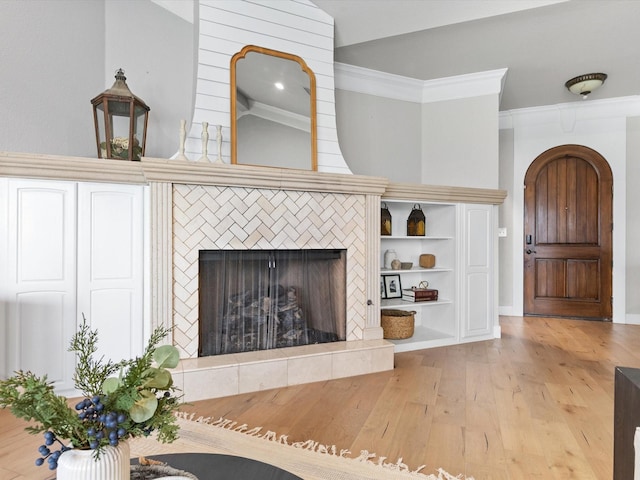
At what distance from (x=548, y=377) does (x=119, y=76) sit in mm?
3662

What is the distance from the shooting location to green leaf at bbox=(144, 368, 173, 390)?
0.79 meters

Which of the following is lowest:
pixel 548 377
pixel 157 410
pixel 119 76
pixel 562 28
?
pixel 548 377

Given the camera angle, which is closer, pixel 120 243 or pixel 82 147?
pixel 120 243

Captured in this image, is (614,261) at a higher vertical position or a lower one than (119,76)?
lower

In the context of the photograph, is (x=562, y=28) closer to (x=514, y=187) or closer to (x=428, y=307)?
(x=514, y=187)

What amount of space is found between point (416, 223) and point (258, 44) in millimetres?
2193

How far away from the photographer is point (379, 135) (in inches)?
168

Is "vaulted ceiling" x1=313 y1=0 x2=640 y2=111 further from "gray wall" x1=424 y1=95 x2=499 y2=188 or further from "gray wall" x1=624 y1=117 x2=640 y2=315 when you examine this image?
"gray wall" x1=624 y1=117 x2=640 y2=315

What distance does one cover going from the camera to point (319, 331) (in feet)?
10.1

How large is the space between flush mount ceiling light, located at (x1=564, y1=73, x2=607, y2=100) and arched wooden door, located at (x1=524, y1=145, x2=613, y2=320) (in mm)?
940

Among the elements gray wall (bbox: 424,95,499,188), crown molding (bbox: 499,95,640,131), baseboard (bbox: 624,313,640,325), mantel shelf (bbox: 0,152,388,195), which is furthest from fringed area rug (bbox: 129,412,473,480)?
crown molding (bbox: 499,95,640,131)

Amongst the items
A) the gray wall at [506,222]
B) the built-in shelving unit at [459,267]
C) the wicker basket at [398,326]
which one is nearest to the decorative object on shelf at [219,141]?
the built-in shelving unit at [459,267]

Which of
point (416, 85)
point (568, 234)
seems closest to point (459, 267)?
point (416, 85)

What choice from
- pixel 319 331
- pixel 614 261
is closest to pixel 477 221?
pixel 319 331
